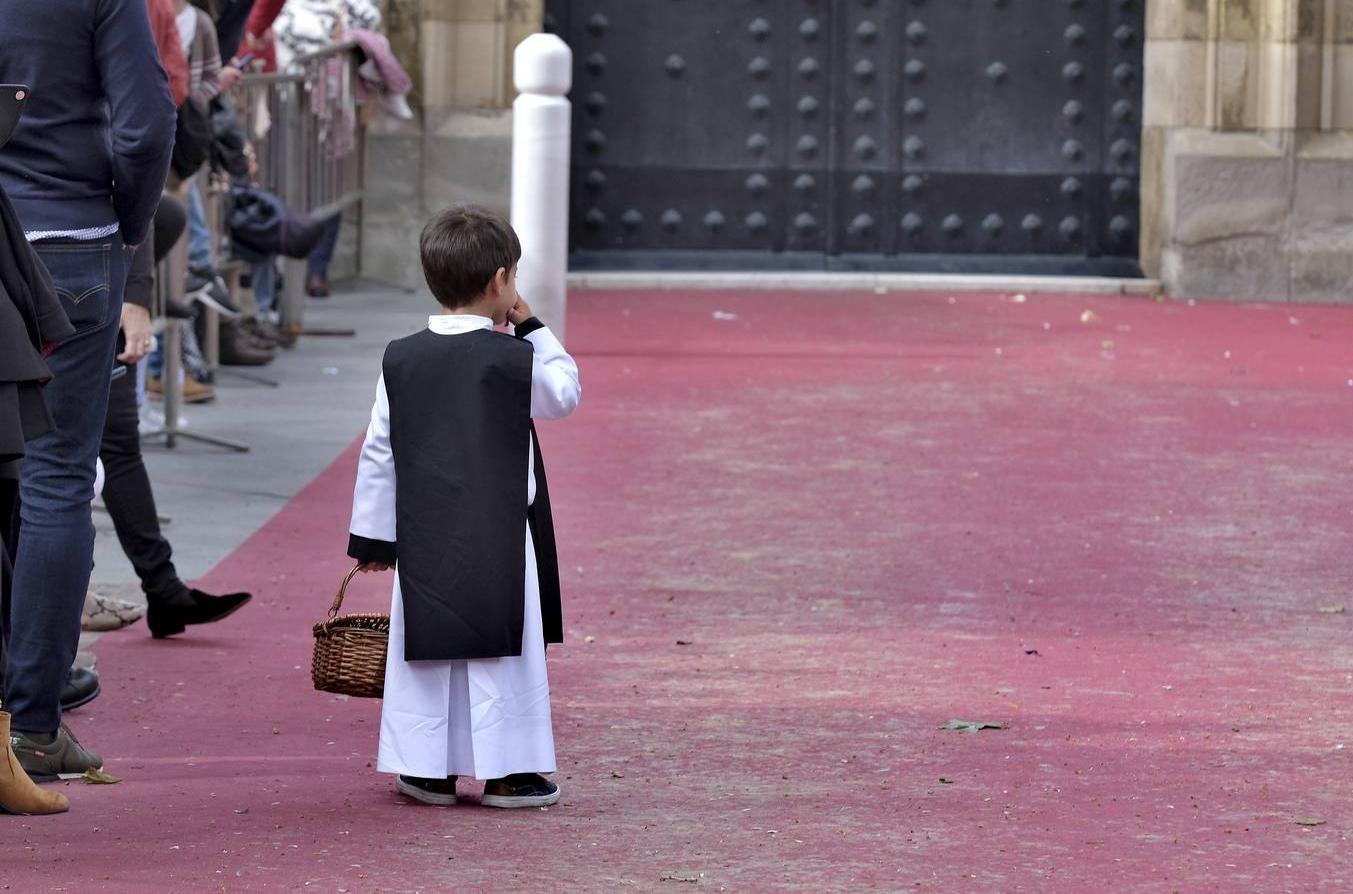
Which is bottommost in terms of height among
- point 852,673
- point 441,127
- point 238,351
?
point 852,673

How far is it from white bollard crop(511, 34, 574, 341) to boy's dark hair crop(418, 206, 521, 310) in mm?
6287

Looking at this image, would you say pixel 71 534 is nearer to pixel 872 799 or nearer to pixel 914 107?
pixel 872 799

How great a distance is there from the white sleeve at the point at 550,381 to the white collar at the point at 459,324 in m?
0.10

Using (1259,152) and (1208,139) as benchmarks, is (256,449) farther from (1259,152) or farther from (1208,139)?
(1259,152)

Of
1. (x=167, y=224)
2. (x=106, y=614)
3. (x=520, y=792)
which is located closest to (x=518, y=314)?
(x=520, y=792)

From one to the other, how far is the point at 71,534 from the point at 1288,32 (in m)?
13.0

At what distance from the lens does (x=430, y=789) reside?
16.0ft

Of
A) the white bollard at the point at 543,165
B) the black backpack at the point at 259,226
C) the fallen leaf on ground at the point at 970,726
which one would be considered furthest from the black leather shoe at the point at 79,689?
the black backpack at the point at 259,226

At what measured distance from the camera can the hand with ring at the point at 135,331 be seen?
6.06m

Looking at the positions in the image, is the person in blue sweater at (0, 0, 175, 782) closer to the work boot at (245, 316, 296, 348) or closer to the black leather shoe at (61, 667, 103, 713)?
the black leather shoe at (61, 667, 103, 713)

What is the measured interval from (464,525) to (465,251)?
52 centimetres

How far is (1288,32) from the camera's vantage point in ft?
54.4

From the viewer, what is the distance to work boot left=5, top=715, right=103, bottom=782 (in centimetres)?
496

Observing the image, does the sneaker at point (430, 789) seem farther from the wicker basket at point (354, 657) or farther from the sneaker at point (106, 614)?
the sneaker at point (106, 614)
